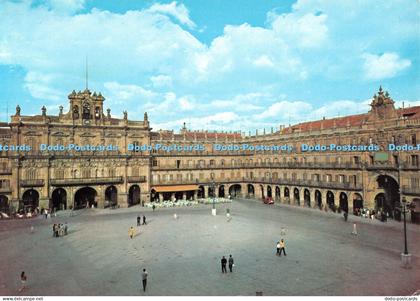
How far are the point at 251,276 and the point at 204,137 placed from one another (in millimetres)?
52439

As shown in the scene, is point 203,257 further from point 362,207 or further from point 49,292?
point 362,207

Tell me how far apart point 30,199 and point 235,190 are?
1476 inches

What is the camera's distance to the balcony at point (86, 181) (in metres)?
52.6

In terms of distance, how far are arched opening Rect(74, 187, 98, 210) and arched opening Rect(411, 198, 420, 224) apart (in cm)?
4458

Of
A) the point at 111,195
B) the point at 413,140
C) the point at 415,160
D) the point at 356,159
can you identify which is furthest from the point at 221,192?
the point at 413,140

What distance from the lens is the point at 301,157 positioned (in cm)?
5844

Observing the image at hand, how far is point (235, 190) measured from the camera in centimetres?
7262

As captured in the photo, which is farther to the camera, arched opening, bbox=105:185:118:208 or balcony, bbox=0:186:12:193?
arched opening, bbox=105:185:118:208

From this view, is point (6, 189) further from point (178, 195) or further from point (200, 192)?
point (200, 192)

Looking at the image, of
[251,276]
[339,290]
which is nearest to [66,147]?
[251,276]

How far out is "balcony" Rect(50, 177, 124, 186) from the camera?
52.6 metres

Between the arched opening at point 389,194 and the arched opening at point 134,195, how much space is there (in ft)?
125

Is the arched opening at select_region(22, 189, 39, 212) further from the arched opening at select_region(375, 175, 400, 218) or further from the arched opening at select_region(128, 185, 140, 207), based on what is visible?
the arched opening at select_region(375, 175, 400, 218)

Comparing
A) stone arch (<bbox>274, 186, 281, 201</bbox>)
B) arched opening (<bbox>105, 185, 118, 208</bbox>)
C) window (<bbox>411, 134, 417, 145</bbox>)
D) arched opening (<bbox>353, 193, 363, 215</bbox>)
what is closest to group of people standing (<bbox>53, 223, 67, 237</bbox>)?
arched opening (<bbox>105, 185, 118, 208</bbox>)
